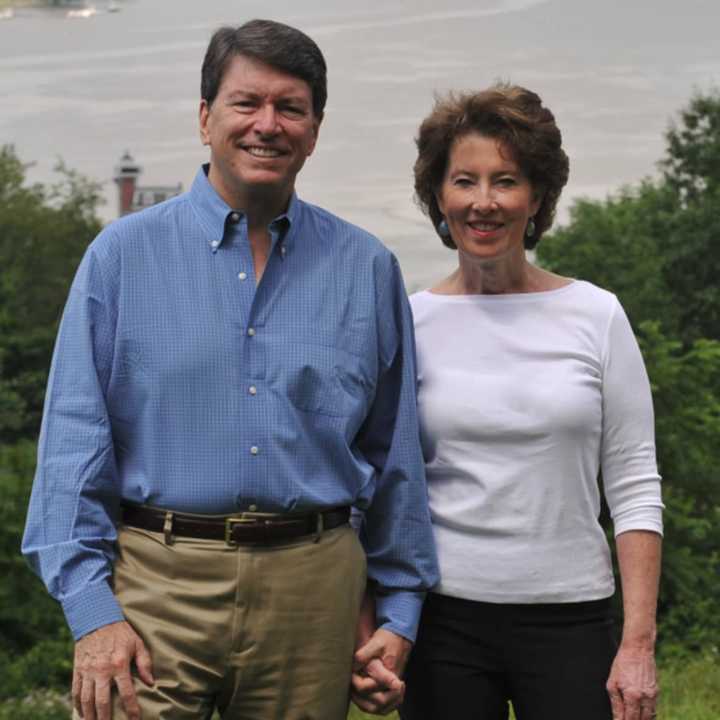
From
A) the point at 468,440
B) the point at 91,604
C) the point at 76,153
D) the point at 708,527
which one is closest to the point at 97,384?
the point at 91,604

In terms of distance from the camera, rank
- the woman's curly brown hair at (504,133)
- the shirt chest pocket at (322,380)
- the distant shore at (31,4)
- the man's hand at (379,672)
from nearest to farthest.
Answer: the shirt chest pocket at (322,380) → the man's hand at (379,672) → the woman's curly brown hair at (504,133) → the distant shore at (31,4)

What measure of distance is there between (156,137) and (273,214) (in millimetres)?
71551

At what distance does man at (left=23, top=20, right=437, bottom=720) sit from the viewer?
9.19 feet

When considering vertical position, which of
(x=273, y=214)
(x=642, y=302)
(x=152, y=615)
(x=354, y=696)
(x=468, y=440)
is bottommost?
(x=642, y=302)

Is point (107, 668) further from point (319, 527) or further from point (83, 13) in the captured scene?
point (83, 13)

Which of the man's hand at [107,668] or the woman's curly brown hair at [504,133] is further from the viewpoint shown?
the woman's curly brown hair at [504,133]

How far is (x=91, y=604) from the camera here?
277 cm

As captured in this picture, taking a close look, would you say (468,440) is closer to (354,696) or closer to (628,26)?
(354,696)

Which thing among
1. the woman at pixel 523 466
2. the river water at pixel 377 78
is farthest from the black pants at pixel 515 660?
the river water at pixel 377 78

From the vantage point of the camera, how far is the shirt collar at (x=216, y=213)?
115 inches

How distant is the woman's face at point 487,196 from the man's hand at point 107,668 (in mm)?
978

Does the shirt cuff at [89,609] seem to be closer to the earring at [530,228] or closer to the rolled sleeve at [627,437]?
the rolled sleeve at [627,437]

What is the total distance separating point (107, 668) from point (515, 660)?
0.77 metres

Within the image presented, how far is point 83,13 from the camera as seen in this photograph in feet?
271
